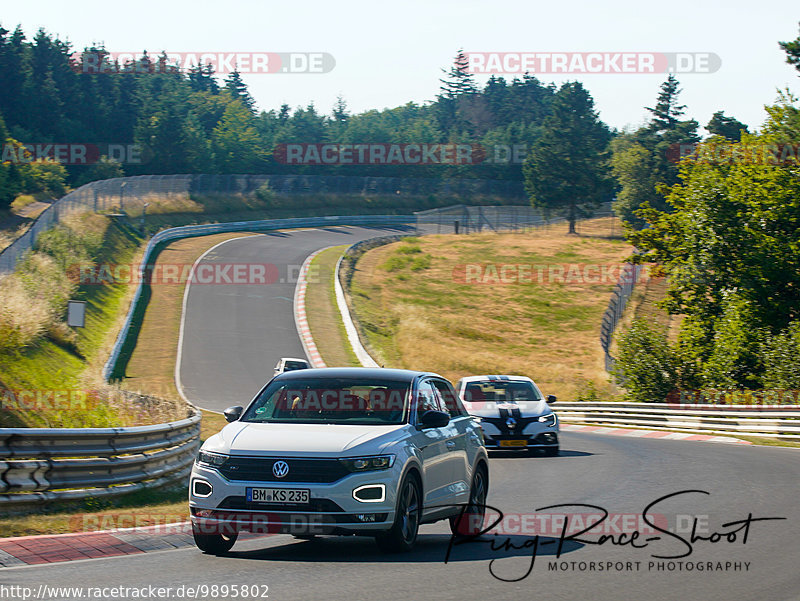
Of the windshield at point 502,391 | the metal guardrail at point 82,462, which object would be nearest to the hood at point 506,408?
the windshield at point 502,391

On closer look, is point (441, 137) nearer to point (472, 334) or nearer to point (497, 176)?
point (497, 176)

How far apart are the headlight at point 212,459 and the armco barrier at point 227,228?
2316 cm

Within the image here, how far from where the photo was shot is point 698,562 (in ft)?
28.0

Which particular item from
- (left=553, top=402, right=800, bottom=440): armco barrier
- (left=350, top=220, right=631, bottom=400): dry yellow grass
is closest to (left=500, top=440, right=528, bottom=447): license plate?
(left=553, top=402, right=800, bottom=440): armco barrier

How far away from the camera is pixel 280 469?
8164 mm

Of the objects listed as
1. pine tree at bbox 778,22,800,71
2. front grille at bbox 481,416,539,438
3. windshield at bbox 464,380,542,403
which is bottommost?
front grille at bbox 481,416,539,438

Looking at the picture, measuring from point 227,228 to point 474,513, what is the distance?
6597cm

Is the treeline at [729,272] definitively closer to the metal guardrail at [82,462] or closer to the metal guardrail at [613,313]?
the metal guardrail at [613,313]

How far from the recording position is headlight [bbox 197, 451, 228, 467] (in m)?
8.35

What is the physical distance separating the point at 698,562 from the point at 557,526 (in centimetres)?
229

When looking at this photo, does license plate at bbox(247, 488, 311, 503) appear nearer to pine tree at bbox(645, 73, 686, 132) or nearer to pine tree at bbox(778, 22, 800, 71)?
pine tree at bbox(778, 22, 800, 71)

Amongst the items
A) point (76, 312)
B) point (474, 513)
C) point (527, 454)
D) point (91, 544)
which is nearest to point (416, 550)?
point (474, 513)

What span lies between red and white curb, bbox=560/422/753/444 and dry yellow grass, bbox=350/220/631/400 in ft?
22.2

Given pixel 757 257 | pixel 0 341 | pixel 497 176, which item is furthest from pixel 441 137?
pixel 0 341
